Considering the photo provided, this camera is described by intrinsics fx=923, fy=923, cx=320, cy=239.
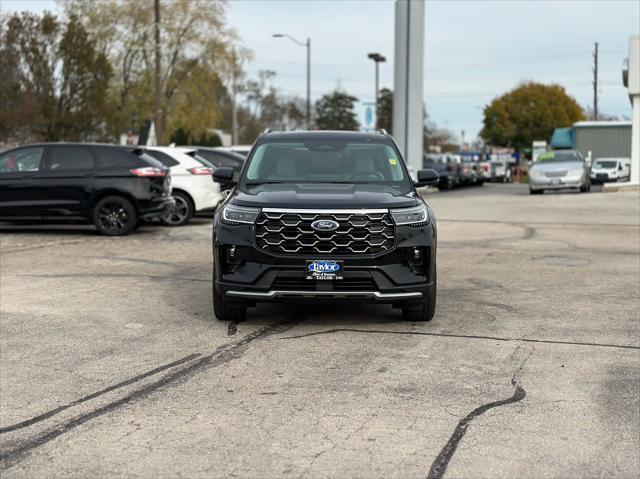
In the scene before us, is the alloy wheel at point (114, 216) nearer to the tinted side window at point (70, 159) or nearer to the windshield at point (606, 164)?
the tinted side window at point (70, 159)

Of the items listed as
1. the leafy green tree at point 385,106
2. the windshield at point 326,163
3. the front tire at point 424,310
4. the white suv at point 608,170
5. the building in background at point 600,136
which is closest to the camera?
the front tire at point 424,310

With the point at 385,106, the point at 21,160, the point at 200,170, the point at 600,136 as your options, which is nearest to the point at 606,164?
the point at 600,136

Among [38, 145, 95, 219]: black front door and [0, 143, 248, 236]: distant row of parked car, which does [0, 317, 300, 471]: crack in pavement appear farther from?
[38, 145, 95, 219]: black front door

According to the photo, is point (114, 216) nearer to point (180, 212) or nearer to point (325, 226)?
point (180, 212)

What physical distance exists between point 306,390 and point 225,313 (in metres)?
2.35

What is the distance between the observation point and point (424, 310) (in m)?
8.02

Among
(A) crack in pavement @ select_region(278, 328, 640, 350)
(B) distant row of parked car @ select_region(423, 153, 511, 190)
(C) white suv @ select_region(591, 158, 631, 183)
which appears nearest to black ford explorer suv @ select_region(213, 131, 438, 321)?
(A) crack in pavement @ select_region(278, 328, 640, 350)

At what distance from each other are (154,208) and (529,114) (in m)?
85.4

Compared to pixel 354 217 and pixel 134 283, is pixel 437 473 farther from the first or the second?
pixel 134 283

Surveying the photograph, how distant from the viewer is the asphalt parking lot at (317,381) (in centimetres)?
464

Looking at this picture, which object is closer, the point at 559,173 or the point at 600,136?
the point at 559,173

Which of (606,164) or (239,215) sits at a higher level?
(606,164)

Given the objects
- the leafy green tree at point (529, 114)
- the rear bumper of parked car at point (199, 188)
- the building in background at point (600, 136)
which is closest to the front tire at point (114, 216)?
the rear bumper of parked car at point (199, 188)

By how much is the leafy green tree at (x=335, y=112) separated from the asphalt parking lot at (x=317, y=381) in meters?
117
